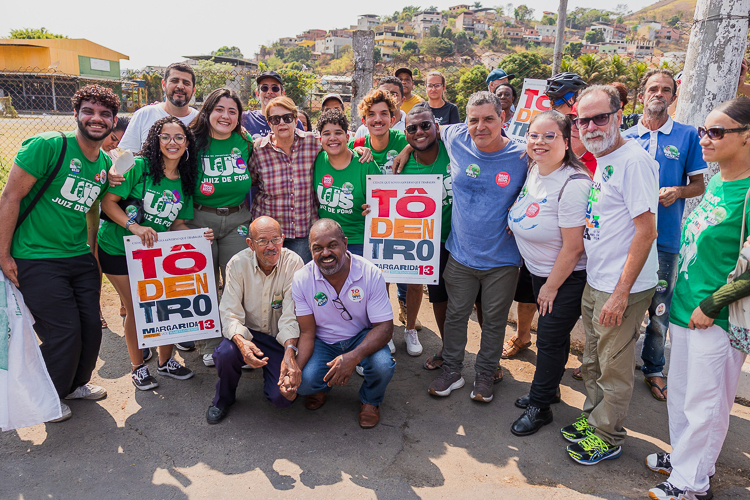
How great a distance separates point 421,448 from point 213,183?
2831 millimetres

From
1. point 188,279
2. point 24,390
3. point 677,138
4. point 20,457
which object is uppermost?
point 677,138

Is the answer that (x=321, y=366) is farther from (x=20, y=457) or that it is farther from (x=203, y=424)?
(x=20, y=457)

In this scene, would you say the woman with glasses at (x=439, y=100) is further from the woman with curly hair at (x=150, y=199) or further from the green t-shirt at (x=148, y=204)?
the green t-shirt at (x=148, y=204)

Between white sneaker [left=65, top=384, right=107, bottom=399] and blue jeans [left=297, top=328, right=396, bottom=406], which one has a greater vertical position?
blue jeans [left=297, top=328, right=396, bottom=406]

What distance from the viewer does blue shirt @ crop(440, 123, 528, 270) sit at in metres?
3.85

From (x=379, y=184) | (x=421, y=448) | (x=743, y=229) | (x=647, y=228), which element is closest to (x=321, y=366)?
(x=421, y=448)

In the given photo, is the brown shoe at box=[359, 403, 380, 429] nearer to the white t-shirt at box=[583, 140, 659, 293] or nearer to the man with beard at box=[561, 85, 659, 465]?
the man with beard at box=[561, 85, 659, 465]

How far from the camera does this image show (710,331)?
2895 mm

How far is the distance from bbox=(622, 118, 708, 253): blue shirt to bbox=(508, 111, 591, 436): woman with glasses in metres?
1.04

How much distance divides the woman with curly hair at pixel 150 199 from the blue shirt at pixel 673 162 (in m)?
3.86

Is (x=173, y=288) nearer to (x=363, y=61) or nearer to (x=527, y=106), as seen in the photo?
(x=363, y=61)

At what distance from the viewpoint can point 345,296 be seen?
12.6ft

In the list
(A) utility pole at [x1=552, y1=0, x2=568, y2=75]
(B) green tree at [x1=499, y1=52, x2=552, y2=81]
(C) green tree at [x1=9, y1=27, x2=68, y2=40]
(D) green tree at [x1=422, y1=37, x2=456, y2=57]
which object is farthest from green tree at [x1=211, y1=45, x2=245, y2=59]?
(A) utility pole at [x1=552, y1=0, x2=568, y2=75]

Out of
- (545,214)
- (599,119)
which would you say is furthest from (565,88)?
(545,214)
